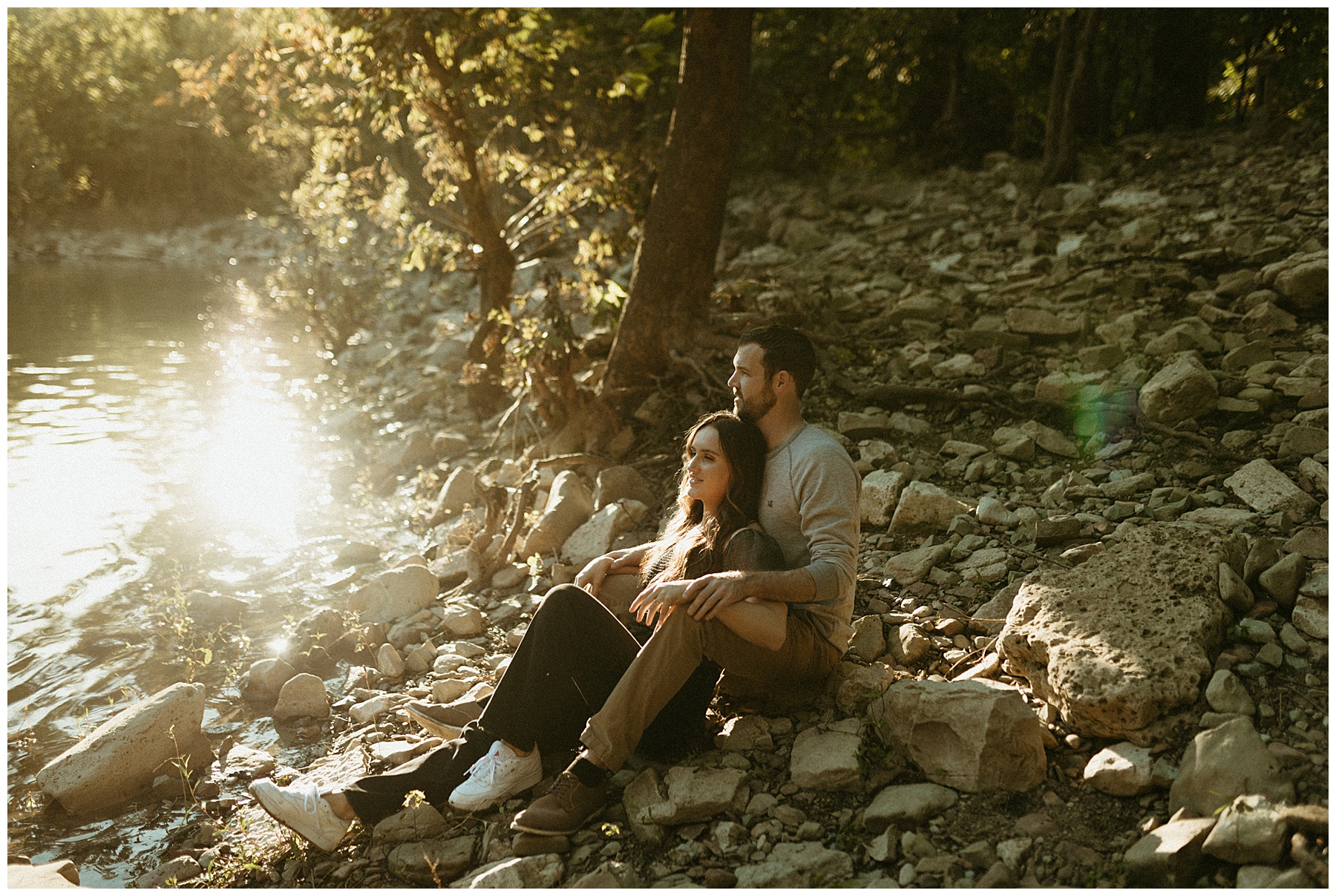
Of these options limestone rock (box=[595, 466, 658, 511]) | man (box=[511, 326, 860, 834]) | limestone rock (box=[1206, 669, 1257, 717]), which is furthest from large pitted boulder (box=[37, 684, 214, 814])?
limestone rock (box=[1206, 669, 1257, 717])

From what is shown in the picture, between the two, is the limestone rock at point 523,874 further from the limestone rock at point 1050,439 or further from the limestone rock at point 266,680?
the limestone rock at point 1050,439

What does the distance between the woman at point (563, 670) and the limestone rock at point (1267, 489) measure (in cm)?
249

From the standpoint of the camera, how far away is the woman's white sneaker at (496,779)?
3.19m

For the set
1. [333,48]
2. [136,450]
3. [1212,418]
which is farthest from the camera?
[136,450]

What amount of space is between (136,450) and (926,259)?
27.8 ft

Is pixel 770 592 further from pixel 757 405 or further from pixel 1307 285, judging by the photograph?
pixel 1307 285

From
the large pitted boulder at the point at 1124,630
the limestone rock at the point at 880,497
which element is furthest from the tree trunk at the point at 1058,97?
the large pitted boulder at the point at 1124,630

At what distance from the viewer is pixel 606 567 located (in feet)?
12.2

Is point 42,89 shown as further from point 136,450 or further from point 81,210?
point 136,450

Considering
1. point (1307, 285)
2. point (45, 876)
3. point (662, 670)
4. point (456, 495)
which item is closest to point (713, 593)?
point (662, 670)

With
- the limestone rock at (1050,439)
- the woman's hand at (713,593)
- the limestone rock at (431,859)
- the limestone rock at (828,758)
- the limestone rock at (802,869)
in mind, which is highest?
the limestone rock at (1050,439)

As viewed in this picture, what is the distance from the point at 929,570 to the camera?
14.3ft

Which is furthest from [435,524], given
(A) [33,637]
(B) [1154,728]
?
(B) [1154,728]

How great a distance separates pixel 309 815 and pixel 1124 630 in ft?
9.98
